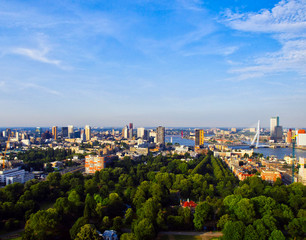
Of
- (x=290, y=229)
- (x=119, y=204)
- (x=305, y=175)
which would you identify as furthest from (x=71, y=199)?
(x=305, y=175)

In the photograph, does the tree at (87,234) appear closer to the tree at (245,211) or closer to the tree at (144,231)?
the tree at (144,231)

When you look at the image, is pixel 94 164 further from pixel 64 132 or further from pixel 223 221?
pixel 64 132

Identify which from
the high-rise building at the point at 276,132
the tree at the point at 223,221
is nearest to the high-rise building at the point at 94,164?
the tree at the point at 223,221

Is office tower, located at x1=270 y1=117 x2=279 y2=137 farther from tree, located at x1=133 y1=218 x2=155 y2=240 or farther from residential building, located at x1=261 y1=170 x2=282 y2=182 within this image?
tree, located at x1=133 y1=218 x2=155 y2=240

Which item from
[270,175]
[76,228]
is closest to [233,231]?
[76,228]

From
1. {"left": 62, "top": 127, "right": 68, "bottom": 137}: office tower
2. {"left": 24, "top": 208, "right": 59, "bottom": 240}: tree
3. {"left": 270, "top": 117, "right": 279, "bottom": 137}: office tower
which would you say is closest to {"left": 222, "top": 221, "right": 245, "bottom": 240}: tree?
{"left": 24, "top": 208, "right": 59, "bottom": 240}: tree

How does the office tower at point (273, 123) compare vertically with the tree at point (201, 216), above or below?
above
